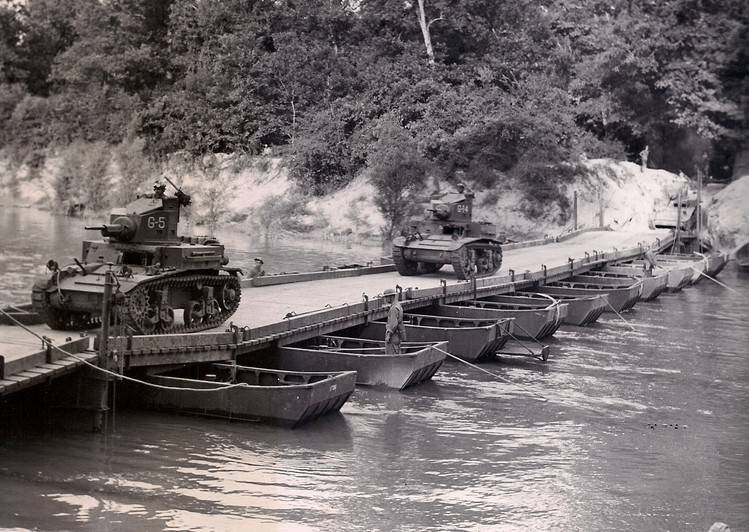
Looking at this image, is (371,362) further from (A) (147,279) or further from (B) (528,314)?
(B) (528,314)

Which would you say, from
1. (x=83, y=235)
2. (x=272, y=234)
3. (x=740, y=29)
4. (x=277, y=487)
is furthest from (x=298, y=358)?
(x=740, y=29)

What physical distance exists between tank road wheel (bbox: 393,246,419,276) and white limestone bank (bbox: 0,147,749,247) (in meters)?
19.7

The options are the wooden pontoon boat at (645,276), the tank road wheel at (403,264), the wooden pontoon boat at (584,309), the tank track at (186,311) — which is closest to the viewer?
the tank track at (186,311)

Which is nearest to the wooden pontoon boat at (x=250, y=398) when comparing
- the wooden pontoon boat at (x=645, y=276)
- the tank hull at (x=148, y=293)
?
the tank hull at (x=148, y=293)

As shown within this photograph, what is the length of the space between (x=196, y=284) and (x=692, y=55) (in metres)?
39.1

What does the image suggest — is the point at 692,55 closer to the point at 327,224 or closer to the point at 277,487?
the point at 327,224

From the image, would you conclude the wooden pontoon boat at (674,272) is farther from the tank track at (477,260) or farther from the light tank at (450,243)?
the light tank at (450,243)

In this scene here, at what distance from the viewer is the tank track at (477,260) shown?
26.4 metres

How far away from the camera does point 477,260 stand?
28.2 metres

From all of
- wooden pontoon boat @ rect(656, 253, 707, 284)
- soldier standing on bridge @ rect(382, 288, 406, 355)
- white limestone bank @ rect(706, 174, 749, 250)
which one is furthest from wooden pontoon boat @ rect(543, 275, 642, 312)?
white limestone bank @ rect(706, 174, 749, 250)

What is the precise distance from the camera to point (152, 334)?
50.9 feet

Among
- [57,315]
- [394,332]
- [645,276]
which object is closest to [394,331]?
[394,332]

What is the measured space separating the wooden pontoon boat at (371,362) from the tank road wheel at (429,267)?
9903 millimetres

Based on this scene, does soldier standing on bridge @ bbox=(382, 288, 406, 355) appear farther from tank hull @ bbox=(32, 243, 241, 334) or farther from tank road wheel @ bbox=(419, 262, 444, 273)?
tank road wheel @ bbox=(419, 262, 444, 273)
